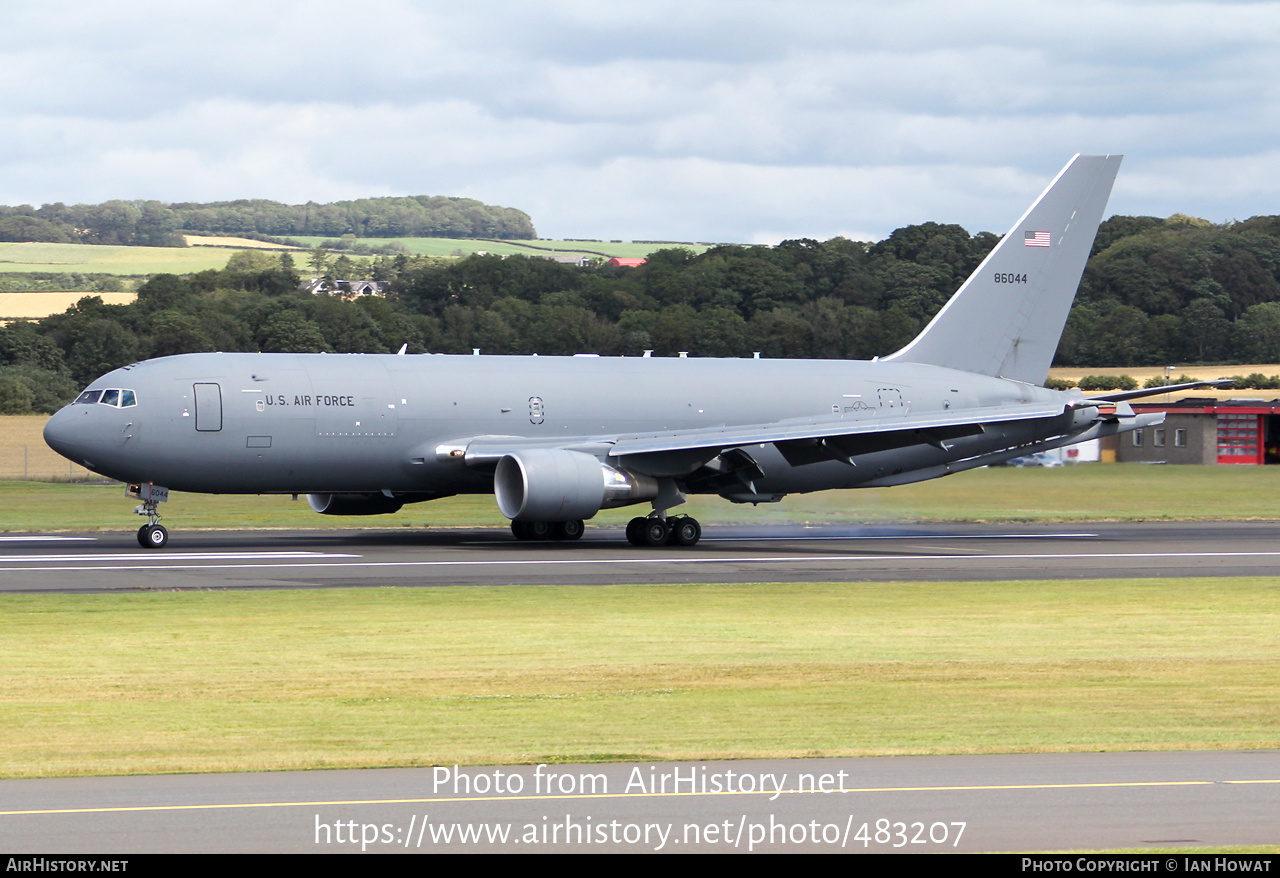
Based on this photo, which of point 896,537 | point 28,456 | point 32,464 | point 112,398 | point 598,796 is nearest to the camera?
point 598,796

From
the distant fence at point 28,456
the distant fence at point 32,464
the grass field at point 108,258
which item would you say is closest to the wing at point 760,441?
the distant fence at point 28,456

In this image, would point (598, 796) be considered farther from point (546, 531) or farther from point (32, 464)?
point (32, 464)

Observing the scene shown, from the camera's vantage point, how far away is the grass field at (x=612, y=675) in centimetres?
1259

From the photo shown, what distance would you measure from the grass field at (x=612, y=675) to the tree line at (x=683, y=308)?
56.9 metres

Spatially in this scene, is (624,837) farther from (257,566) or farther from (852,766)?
(257,566)

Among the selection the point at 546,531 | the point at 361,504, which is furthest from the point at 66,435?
the point at 546,531

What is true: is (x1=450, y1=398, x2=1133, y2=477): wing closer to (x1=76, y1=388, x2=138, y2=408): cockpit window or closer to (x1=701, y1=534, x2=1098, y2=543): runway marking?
(x1=701, y1=534, x2=1098, y2=543): runway marking

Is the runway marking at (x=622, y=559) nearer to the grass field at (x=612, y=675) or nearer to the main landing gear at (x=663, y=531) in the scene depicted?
the main landing gear at (x=663, y=531)

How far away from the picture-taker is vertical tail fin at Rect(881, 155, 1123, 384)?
42.8 meters

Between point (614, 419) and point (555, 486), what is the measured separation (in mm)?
4079

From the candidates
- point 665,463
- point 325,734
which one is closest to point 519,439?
point 665,463

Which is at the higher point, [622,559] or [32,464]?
[622,559]

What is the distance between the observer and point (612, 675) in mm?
16484

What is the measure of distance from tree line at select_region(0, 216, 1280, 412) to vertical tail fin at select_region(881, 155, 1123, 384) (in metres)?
34.4
